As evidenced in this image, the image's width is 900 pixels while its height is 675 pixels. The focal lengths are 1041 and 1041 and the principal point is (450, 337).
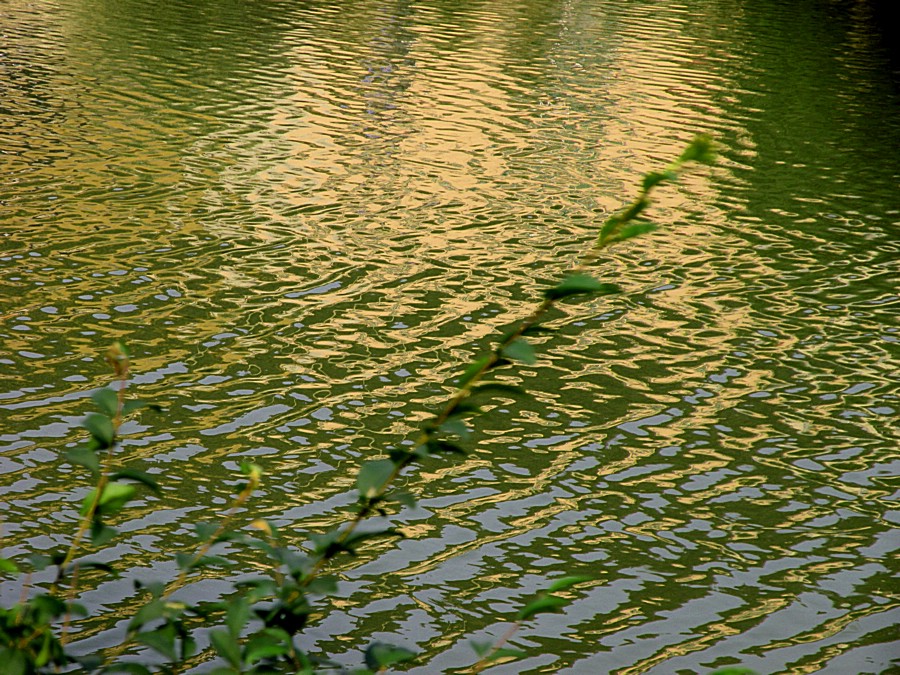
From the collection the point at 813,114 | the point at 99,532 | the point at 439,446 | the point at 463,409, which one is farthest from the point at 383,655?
the point at 813,114

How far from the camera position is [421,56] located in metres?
31.1

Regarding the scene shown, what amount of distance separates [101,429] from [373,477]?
81cm

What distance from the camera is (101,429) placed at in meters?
3.00

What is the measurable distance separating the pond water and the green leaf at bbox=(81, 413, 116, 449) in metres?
4.27

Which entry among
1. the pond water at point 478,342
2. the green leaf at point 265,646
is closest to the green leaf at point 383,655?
the green leaf at point 265,646

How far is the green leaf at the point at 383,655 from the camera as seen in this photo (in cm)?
279

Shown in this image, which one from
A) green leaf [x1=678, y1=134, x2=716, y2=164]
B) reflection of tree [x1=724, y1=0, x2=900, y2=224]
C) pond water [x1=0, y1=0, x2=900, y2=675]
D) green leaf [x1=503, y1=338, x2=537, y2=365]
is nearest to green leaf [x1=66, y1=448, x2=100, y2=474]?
green leaf [x1=503, y1=338, x2=537, y2=365]

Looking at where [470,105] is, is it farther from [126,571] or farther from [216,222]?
[126,571]

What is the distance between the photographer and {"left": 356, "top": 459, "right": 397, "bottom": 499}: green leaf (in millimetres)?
2881

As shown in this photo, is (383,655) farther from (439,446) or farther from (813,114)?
(813,114)

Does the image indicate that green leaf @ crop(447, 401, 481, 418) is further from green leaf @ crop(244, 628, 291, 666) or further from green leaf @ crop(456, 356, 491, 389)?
green leaf @ crop(244, 628, 291, 666)

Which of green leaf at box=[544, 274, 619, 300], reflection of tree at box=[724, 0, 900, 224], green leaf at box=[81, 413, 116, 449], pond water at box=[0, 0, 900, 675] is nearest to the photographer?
green leaf at box=[544, 274, 619, 300]

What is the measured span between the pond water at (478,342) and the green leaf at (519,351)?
4.63 m

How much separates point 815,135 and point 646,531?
1837 cm
